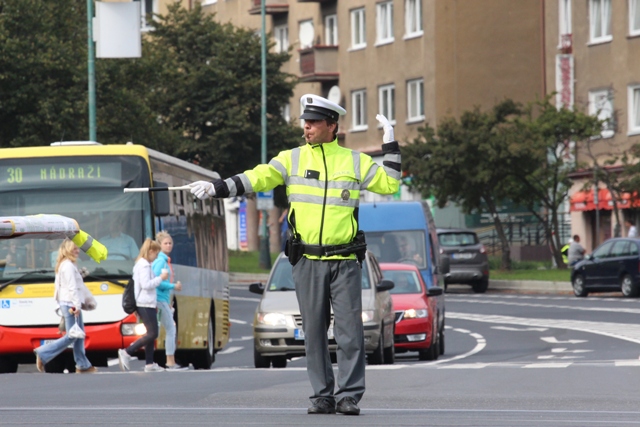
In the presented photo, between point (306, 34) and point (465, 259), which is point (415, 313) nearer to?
point (465, 259)

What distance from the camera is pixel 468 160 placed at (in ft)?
158

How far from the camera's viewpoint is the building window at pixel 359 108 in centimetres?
6438

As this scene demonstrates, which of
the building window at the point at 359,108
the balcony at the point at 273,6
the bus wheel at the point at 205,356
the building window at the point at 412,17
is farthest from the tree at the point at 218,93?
the bus wheel at the point at 205,356

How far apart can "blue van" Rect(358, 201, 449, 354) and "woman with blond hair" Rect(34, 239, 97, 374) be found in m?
9.09

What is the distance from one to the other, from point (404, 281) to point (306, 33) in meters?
47.3

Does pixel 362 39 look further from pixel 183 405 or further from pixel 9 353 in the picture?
pixel 183 405

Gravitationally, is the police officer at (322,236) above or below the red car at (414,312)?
above

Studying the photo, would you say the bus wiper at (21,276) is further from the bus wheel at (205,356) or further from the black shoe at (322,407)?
the black shoe at (322,407)

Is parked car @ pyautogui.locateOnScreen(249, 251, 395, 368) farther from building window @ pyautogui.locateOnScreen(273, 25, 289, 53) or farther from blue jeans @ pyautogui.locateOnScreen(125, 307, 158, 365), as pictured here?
building window @ pyautogui.locateOnScreen(273, 25, 289, 53)

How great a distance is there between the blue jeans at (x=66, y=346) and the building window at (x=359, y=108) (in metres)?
48.4

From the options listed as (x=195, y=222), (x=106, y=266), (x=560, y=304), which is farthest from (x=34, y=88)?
(x=106, y=266)

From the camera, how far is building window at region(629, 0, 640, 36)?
5025cm

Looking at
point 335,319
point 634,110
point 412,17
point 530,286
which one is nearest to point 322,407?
point 335,319

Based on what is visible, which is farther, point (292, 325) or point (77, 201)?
point (292, 325)
